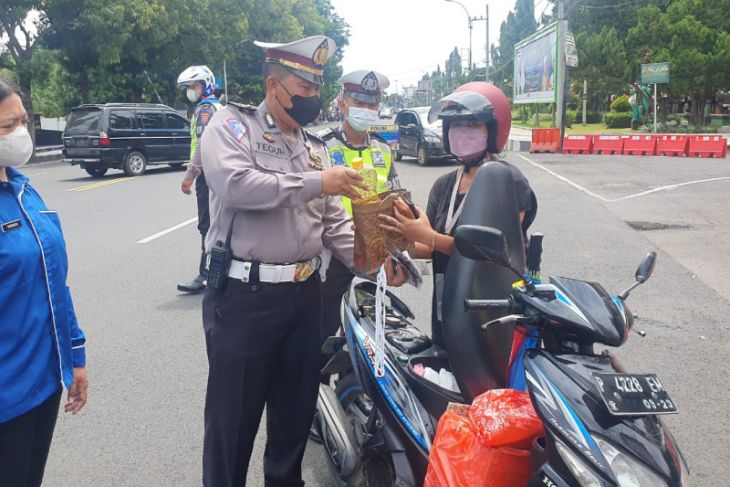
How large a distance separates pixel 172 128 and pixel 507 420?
18.3m

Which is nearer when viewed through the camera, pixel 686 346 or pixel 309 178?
pixel 309 178

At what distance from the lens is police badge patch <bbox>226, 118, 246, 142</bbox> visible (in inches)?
88.9

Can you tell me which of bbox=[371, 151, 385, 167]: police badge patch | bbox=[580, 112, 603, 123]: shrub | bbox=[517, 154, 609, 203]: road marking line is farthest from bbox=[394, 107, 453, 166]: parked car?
bbox=[580, 112, 603, 123]: shrub

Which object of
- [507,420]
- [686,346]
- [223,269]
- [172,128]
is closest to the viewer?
[507,420]

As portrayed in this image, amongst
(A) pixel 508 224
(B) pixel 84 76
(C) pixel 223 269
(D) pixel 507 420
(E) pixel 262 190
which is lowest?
(D) pixel 507 420

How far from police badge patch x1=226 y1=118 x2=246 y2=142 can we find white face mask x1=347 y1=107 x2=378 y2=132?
197 cm

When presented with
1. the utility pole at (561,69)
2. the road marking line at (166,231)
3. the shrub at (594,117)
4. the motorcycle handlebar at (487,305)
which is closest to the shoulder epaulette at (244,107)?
the motorcycle handlebar at (487,305)

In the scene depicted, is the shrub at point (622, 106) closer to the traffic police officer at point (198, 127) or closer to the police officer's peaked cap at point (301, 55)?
the traffic police officer at point (198, 127)

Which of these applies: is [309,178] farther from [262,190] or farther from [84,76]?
[84,76]

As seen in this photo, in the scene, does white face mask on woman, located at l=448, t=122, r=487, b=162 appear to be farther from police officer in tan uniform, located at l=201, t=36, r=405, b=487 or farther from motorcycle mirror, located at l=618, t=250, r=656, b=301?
motorcycle mirror, located at l=618, t=250, r=656, b=301

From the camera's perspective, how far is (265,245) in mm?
2332

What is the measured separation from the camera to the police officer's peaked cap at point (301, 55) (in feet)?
7.79

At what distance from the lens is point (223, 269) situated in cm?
232

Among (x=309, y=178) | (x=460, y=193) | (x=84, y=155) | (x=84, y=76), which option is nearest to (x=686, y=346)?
(x=460, y=193)
